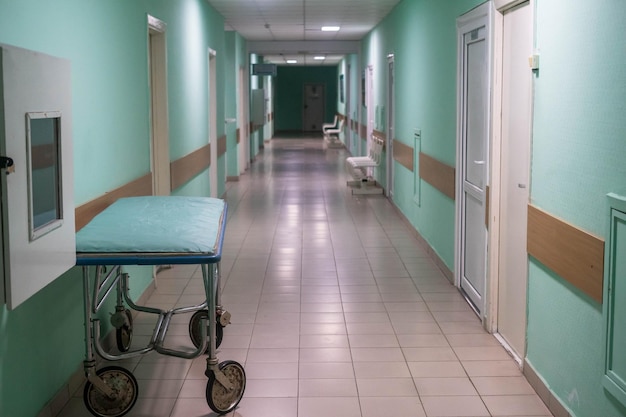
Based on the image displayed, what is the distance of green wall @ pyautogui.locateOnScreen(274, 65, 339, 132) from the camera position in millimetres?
31375

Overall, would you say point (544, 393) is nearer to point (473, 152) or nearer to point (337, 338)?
point (337, 338)

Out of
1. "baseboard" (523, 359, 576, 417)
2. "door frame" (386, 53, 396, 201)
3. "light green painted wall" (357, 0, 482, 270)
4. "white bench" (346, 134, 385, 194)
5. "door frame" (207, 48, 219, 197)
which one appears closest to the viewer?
"baseboard" (523, 359, 576, 417)

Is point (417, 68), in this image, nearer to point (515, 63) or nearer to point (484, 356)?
point (515, 63)

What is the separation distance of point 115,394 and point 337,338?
5.42 ft

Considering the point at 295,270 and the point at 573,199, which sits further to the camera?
the point at 295,270

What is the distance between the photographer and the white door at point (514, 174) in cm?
414

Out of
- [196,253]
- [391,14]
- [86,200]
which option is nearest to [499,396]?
[196,253]

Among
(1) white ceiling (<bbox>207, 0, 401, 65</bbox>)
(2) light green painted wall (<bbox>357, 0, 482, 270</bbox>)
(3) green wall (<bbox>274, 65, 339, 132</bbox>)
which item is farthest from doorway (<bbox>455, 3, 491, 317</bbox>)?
(3) green wall (<bbox>274, 65, 339, 132</bbox>)

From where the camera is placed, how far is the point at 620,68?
2.71m

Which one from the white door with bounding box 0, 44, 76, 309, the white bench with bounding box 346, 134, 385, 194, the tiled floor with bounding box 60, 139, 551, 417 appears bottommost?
the tiled floor with bounding box 60, 139, 551, 417

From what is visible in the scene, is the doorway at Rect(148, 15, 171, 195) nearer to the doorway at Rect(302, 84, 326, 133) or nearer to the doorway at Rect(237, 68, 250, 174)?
the doorway at Rect(237, 68, 250, 174)

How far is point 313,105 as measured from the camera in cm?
3161

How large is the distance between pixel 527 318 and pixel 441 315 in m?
1.31

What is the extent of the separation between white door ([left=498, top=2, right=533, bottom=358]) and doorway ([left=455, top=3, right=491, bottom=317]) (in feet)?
0.68
